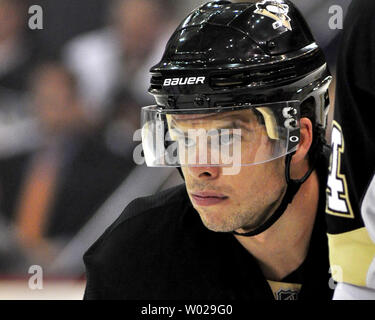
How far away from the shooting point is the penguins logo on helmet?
4.54 feet

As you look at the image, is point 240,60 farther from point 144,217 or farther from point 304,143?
point 144,217

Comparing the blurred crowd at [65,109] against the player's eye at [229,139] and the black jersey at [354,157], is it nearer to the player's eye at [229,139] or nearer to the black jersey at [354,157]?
the player's eye at [229,139]

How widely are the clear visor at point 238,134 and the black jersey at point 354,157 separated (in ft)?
1.59

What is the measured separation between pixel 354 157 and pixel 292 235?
2.37 ft

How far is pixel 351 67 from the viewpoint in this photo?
738mm

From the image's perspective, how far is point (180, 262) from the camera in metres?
1.51

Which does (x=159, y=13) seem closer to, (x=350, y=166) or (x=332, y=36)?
(x=332, y=36)

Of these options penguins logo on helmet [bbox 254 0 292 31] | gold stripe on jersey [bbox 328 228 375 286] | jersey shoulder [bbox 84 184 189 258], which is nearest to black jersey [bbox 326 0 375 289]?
gold stripe on jersey [bbox 328 228 375 286]

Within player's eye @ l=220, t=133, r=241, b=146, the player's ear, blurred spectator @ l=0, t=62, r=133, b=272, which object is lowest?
blurred spectator @ l=0, t=62, r=133, b=272

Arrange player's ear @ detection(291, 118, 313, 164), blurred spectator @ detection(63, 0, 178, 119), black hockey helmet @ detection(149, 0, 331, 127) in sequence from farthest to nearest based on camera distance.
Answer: blurred spectator @ detection(63, 0, 178, 119)
player's ear @ detection(291, 118, 313, 164)
black hockey helmet @ detection(149, 0, 331, 127)

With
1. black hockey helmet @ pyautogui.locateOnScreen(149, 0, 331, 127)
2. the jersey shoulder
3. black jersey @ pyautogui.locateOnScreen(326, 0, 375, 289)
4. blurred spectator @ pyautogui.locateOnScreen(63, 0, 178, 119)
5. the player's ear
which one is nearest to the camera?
black jersey @ pyautogui.locateOnScreen(326, 0, 375, 289)

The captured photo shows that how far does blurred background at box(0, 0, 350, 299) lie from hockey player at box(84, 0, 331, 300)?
0.48 metres

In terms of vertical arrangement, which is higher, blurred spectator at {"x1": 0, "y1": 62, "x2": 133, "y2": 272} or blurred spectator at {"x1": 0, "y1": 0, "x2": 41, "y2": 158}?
blurred spectator at {"x1": 0, "y1": 0, "x2": 41, "y2": 158}

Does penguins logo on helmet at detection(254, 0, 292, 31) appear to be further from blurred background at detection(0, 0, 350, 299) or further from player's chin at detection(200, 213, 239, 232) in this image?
blurred background at detection(0, 0, 350, 299)
